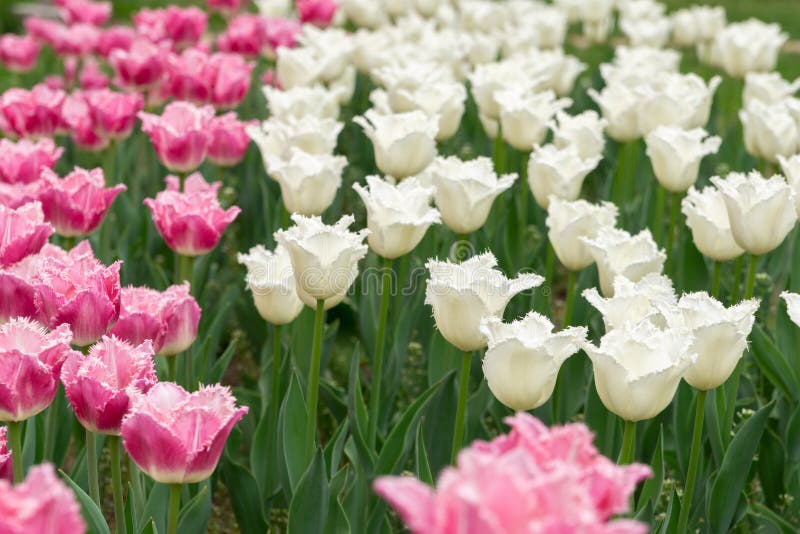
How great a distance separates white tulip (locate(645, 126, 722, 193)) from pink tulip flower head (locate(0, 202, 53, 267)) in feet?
5.87

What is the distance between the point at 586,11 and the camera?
262 inches

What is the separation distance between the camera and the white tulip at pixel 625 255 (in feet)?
8.59

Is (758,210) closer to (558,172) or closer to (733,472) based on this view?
(733,472)

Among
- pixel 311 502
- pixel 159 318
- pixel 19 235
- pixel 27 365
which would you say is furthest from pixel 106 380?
pixel 19 235

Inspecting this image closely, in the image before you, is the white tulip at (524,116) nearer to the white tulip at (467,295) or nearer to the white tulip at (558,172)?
the white tulip at (558,172)

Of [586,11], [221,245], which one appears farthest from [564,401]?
[586,11]

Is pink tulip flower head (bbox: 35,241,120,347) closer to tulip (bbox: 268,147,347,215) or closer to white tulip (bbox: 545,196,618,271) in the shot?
tulip (bbox: 268,147,347,215)

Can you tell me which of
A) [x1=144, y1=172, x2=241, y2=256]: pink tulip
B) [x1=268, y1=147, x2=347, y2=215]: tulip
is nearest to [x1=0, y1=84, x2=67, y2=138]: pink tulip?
[x1=268, y1=147, x2=347, y2=215]: tulip

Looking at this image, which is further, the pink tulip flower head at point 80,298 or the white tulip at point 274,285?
the white tulip at point 274,285

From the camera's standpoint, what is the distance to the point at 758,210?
8.54 feet

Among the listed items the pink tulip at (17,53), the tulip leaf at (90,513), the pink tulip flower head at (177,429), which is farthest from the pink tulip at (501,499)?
the pink tulip at (17,53)

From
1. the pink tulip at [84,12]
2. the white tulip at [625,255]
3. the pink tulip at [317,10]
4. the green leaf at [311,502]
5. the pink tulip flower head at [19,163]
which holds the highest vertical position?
the white tulip at [625,255]

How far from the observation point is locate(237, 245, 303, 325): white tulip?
2.60 m

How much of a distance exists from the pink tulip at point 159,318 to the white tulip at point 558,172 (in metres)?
1.27
